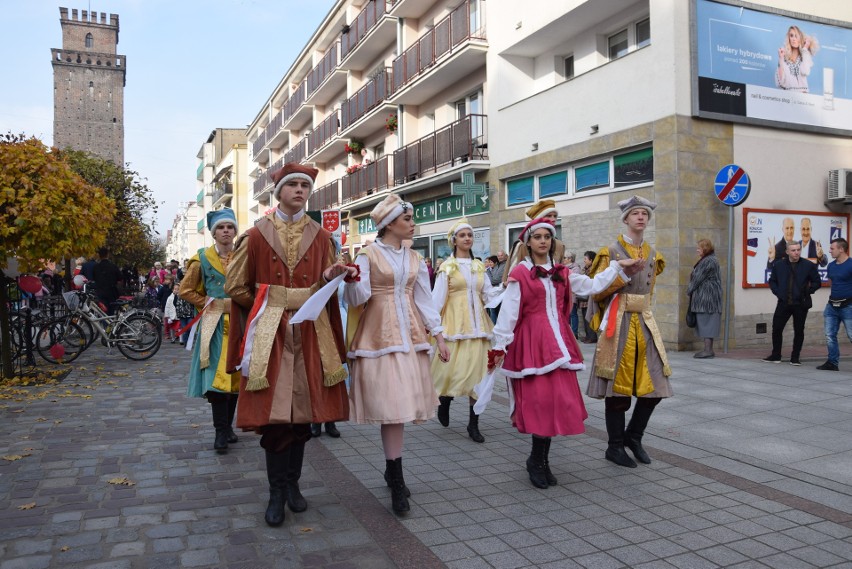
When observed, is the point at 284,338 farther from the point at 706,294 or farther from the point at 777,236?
the point at 777,236

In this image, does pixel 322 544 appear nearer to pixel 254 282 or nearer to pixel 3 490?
pixel 254 282

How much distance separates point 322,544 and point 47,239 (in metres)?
7.00

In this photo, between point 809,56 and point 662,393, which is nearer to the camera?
point 662,393

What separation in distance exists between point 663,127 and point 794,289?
11.6ft

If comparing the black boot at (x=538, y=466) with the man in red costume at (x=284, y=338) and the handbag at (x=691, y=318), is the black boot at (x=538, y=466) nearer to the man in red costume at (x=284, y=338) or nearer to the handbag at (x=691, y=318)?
the man in red costume at (x=284, y=338)

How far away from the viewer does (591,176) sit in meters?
14.4

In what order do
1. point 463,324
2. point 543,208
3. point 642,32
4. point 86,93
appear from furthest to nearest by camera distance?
point 86,93
point 642,32
point 463,324
point 543,208

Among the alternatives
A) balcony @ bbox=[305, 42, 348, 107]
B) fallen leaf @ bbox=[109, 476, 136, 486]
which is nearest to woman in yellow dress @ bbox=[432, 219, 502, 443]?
fallen leaf @ bbox=[109, 476, 136, 486]

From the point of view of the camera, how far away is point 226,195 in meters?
66.1

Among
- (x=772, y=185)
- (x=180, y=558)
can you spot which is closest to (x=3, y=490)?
(x=180, y=558)

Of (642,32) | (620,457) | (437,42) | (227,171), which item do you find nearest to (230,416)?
(620,457)

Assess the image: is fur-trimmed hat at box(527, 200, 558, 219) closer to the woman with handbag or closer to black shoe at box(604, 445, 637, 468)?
black shoe at box(604, 445, 637, 468)

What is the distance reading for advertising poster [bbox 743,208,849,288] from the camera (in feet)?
41.9

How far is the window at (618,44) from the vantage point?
14539 millimetres
